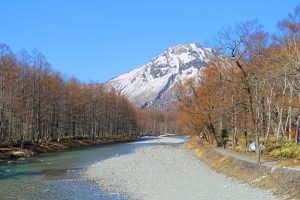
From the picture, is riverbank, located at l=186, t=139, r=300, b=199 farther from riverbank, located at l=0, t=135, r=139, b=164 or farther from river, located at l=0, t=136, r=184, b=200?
riverbank, located at l=0, t=135, r=139, b=164

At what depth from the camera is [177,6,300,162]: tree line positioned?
34906 millimetres

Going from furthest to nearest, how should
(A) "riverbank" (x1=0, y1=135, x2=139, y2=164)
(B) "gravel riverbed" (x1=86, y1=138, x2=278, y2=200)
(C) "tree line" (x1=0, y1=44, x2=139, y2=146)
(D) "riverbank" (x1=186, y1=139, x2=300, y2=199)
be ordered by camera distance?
1. (C) "tree line" (x1=0, y1=44, x2=139, y2=146)
2. (A) "riverbank" (x1=0, y1=135, x2=139, y2=164)
3. (B) "gravel riverbed" (x1=86, y1=138, x2=278, y2=200)
4. (D) "riverbank" (x1=186, y1=139, x2=300, y2=199)

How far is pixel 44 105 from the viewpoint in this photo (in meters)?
83.1

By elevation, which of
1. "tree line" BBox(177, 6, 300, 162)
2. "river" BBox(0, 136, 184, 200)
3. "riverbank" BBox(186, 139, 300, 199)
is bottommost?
"river" BBox(0, 136, 184, 200)

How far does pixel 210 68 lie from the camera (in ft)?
202

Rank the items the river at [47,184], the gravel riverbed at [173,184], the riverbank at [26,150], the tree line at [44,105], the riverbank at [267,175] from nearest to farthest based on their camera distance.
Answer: the riverbank at [267,175] < the gravel riverbed at [173,184] < the river at [47,184] < the riverbank at [26,150] < the tree line at [44,105]

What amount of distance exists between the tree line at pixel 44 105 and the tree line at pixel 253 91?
97.4 ft

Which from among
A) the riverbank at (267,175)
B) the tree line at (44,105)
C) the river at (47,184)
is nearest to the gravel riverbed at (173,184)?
the riverbank at (267,175)

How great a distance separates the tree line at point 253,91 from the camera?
34.9 meters

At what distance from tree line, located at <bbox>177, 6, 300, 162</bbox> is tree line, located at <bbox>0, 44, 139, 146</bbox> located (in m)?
29.7

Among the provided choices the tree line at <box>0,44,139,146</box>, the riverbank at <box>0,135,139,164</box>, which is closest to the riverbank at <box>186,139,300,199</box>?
the riverbank at <box>0,135,139,164</box>

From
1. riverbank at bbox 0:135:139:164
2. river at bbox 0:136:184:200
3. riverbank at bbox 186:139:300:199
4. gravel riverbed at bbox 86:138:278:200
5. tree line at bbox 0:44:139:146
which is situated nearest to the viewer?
riverbank at bbox 186:139:300:199

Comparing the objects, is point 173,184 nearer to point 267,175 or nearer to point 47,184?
point 267,175

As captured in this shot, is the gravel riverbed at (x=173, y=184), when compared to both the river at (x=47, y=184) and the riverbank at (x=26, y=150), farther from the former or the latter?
the riverbank at (x=26, y=150)
